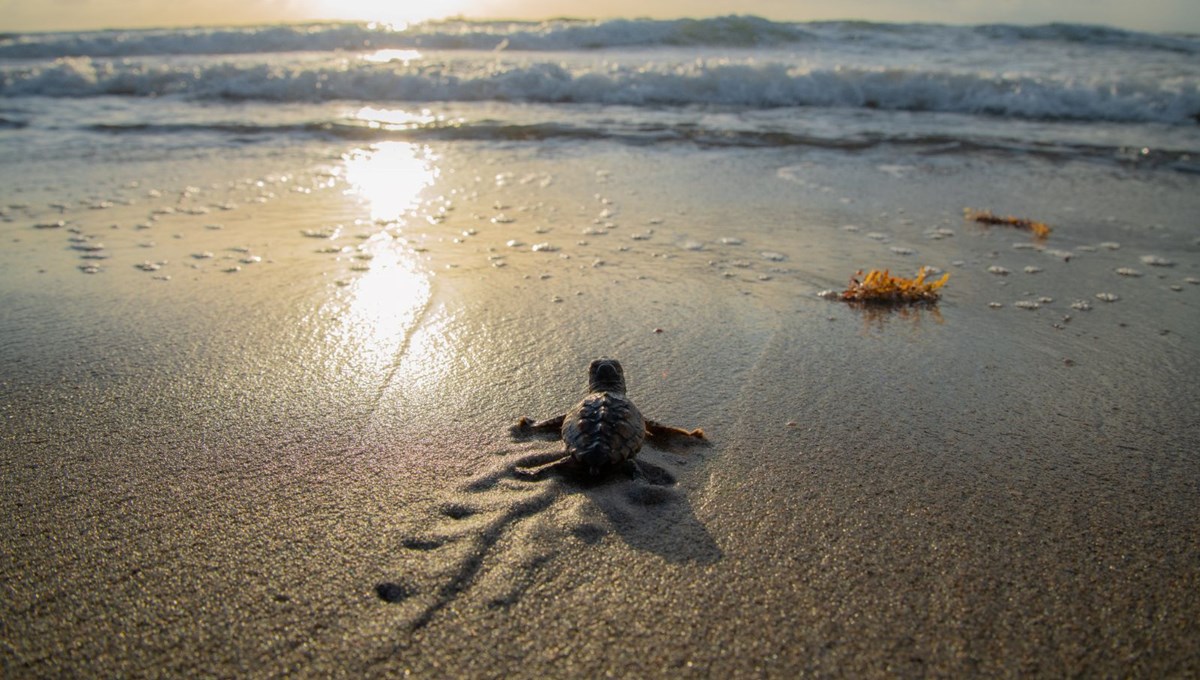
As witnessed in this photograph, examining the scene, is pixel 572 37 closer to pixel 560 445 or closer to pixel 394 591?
pixel 560 445

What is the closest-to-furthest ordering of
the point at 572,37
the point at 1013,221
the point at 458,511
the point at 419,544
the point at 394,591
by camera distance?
1. the point at 394,591
2. the point at 419,544
3. the point at 458,511
4. the point at 1013,221
5. the point at 572,37

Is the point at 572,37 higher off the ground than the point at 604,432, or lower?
higher

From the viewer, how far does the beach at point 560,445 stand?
1.73 metres

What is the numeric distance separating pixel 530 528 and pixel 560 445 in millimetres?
481

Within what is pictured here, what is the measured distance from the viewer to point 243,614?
1767 mm

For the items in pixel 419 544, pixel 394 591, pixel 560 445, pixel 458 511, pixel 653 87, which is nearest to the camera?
pixel 394 591

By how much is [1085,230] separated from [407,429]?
536 cm


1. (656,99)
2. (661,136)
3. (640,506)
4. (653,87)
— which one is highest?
(653,87)

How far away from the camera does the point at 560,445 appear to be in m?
2.51

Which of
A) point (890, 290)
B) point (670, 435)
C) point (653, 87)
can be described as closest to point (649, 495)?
point (670, 435)

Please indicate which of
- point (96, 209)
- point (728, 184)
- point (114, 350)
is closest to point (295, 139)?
point (96, 209)

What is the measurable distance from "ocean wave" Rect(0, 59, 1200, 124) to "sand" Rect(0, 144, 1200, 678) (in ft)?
26.7

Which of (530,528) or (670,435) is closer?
(530,528)

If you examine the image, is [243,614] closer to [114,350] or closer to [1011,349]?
[114,350]
